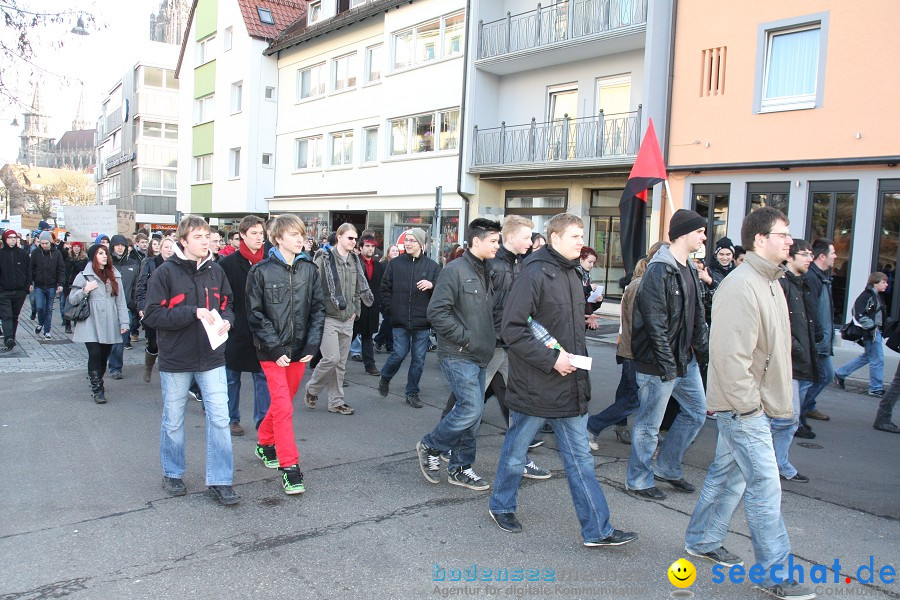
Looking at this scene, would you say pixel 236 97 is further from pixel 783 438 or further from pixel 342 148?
pixel 783 438

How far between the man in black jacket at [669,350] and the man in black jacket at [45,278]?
11.9 metres

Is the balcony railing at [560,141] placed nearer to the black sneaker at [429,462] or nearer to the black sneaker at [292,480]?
the black sneaker at [429,462]

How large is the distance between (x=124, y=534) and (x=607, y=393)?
20.7 ft

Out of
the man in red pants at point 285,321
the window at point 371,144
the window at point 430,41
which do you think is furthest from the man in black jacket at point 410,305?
the window at point 371,144

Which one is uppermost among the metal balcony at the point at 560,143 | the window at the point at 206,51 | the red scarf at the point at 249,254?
the window at the point at 206,51

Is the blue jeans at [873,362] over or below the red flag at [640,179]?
below

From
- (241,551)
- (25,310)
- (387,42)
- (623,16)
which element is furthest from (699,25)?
(25,310)

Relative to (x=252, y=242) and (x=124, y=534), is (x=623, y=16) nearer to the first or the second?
(x=252, y=242)

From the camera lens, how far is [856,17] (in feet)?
44.0

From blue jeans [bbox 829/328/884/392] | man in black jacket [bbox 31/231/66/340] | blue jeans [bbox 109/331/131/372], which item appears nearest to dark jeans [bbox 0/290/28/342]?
man in black jacket [bbox 31/231/66/340]

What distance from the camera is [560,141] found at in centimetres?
1989

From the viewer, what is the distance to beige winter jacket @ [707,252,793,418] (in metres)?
3.63

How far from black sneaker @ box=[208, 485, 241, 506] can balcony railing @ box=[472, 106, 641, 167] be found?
14794mm

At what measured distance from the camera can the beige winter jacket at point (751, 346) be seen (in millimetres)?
3629
